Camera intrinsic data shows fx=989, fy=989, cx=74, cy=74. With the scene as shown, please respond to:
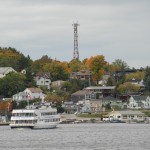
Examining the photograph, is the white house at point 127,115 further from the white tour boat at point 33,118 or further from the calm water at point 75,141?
the calm water at point 75,141

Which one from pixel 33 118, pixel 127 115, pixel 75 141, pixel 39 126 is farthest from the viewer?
pixel 127 115

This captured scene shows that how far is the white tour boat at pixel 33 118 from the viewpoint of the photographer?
142 meters

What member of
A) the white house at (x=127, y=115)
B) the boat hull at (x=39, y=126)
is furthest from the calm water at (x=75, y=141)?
the white house at (x=127, y=115)

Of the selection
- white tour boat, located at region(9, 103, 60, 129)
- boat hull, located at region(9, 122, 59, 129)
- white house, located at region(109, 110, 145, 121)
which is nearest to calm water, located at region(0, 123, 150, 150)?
boat hull, located at region(9, 122, 59, 129)

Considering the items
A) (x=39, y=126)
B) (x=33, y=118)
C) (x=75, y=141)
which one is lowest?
(x=75, y=141)

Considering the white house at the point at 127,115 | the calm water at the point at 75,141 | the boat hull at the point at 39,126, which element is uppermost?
the white house at the point at 127,115

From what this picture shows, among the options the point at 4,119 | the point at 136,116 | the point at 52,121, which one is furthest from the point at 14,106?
the point at 52,121

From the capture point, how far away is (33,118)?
142625 millimetres

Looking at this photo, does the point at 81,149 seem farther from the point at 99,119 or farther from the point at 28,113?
the point at 99,119

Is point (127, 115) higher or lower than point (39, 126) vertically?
higher

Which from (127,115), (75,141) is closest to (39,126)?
(75,141)

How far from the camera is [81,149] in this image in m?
94.4

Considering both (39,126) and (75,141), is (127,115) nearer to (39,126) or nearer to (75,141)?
(39,126)

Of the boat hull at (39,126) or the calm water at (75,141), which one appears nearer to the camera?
the calm water at (75,141)
